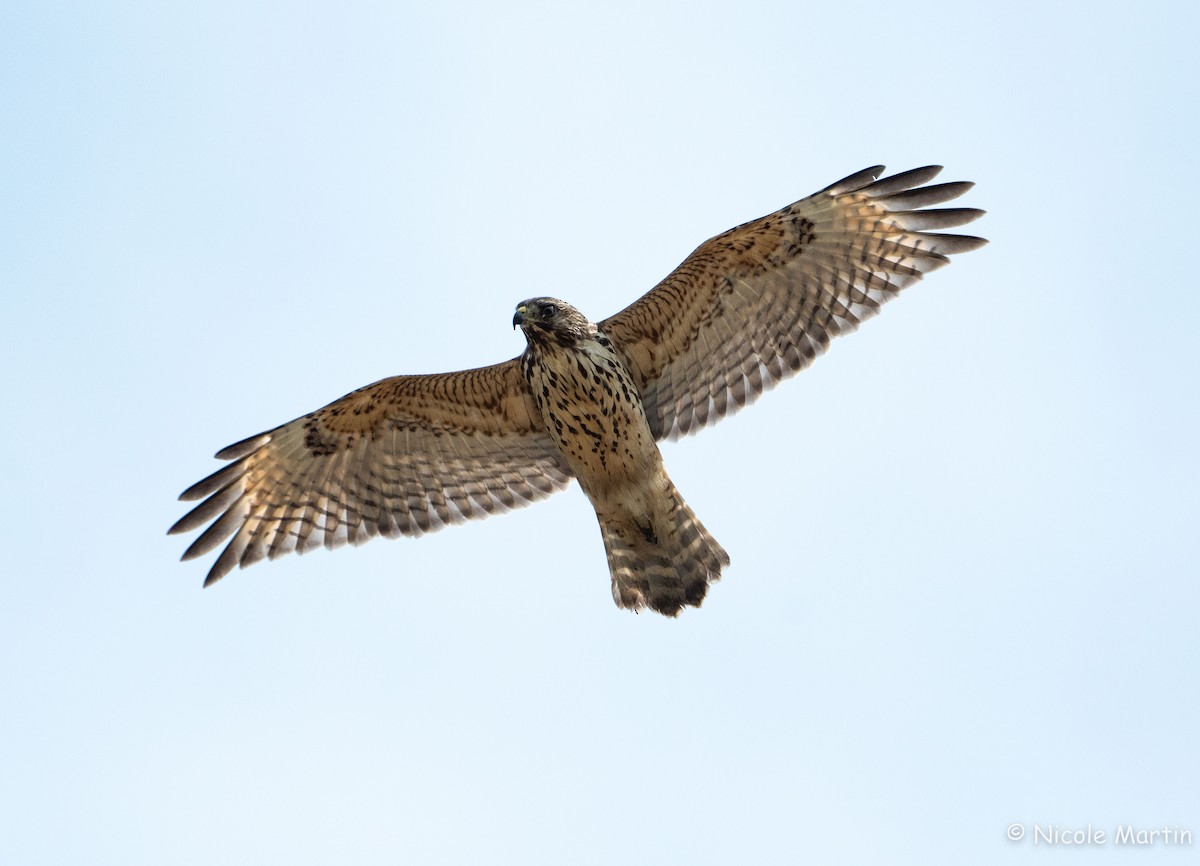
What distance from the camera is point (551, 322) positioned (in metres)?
9.78

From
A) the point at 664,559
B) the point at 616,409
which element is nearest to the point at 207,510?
the point at 616,409

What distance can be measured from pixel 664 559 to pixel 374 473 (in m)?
2.56

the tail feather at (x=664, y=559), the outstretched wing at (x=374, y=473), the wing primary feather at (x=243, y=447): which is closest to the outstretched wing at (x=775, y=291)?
the tail feather at (x=664, y=559)

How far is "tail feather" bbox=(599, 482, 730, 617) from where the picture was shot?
392 inches

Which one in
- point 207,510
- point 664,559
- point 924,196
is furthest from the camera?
point 207,510

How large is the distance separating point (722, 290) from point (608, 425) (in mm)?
1369

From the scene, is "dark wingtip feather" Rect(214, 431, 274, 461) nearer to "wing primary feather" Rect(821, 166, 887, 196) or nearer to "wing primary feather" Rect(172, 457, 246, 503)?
"wing primary feather" Rect(172, 457, 246, 503)

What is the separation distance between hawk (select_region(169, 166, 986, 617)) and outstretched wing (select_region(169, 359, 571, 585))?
0.01m

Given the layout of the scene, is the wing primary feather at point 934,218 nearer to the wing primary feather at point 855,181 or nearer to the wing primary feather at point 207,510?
the wing primary feather at point 855,181

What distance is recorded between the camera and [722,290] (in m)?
10.1

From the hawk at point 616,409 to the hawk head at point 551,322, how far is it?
0.4 inches

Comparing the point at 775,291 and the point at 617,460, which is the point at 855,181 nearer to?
the point at 775,291

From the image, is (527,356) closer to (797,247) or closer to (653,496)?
(653,496)

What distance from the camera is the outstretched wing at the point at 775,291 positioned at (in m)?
9.84
